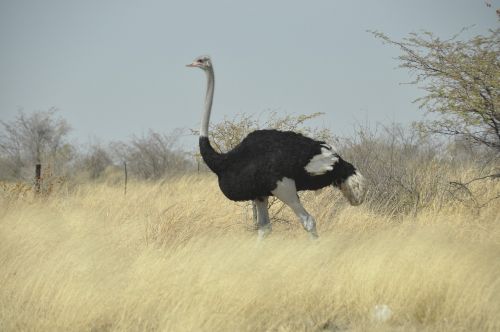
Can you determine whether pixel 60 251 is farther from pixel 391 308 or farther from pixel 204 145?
pixel 391 308

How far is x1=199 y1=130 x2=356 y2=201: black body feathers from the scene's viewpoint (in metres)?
6.20

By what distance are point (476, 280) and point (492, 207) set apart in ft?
13.4

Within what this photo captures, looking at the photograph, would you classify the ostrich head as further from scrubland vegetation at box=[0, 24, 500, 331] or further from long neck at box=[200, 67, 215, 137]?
scrubland vegetation at box=[0, 24, 500, 331]

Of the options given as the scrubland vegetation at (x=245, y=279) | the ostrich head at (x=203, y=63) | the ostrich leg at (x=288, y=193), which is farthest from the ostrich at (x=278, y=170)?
the ostrich head at (x=203, y=63)

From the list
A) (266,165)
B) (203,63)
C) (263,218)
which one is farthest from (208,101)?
(263,218)

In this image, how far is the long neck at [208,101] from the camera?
680 centimetres

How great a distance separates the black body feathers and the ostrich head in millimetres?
930

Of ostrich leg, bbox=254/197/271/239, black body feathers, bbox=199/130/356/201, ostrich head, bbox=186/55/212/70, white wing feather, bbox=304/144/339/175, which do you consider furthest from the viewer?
ostrich head, bbox=186/55/212/70

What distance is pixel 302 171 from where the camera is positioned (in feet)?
21.0

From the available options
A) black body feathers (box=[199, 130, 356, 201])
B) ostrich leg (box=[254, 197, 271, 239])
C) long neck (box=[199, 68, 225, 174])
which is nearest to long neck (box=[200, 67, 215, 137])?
long neck (box=[199, 68, 225, 174])

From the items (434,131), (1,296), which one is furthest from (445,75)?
(1,296)

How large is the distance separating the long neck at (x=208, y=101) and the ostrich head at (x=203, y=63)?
4 centimetres

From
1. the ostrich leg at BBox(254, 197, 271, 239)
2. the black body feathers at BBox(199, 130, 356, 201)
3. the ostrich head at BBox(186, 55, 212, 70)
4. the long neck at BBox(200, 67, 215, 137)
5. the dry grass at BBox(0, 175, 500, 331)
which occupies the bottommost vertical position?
the dry grass at BBox(0, 175, 500, 331)

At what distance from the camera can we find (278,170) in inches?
244
